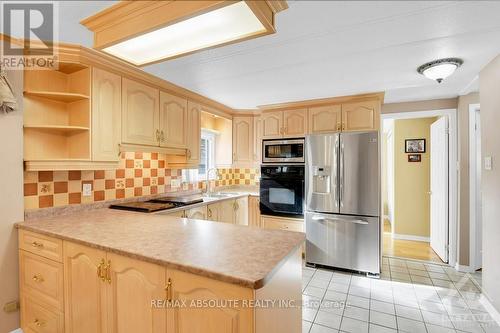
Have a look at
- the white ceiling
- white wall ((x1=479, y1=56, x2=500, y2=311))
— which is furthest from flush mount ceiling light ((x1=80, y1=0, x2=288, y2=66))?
white wall ((x1=479, y1=56, x2=500, y2=311))

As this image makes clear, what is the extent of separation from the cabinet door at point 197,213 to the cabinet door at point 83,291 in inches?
47.8

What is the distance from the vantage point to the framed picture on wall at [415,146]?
4.14 meters

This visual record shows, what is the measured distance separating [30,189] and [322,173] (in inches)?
111

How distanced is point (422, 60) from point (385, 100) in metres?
1.27

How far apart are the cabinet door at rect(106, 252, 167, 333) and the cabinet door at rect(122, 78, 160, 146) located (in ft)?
4.33

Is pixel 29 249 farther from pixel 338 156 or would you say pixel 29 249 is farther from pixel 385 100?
pixel 385 100

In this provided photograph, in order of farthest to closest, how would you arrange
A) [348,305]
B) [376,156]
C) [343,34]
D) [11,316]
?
[376,156]
[348,305]
[11,316]
[343,34]

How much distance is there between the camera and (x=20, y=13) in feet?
4.73

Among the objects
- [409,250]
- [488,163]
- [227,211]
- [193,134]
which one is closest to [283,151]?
[227,211]

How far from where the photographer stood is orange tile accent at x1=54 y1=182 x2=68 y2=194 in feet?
6.55

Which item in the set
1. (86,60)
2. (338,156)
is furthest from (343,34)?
(86,60)

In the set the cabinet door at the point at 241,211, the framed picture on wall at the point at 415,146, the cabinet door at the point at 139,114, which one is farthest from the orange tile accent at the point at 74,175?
the framed picture on wall at the point at 415,146

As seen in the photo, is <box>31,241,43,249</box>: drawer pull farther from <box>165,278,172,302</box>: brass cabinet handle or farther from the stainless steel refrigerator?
the stainless steel refrigerator

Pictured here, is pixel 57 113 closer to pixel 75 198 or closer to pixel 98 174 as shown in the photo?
pixel 98 174
